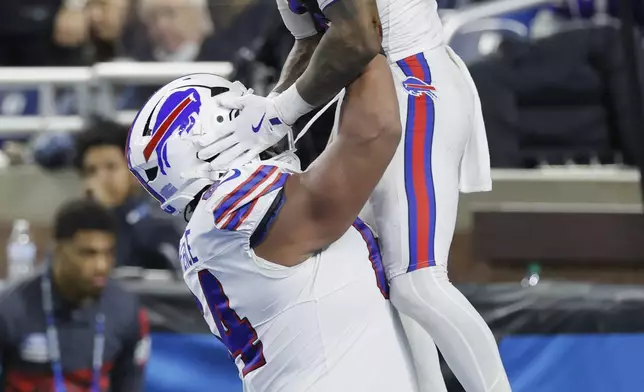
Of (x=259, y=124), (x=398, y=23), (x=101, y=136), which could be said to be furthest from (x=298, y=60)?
(x=101, y=136)

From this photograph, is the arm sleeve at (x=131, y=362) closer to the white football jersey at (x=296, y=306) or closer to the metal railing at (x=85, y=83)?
the metal railing at (x=85, y=83)

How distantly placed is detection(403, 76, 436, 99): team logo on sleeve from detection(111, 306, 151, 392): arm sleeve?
205 centimetres

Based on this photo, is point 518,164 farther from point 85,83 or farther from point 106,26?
point 106,26

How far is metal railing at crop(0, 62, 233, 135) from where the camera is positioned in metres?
5.88

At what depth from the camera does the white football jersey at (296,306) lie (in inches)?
101

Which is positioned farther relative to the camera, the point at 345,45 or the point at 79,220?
the point at 79,220

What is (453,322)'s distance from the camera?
2.67 meters

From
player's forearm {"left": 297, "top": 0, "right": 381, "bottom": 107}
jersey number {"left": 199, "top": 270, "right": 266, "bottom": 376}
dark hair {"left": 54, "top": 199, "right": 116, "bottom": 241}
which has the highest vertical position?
player's forearm {"left": 297, "top": 0, "right": 381, "bottom": 107}

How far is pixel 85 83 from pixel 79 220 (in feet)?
5.55

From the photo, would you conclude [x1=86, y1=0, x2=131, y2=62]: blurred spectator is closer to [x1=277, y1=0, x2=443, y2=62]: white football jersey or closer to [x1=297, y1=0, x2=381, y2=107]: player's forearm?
[x1=277, y1=0, x2=443, y2=62]: white football jersey

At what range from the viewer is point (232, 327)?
2.66 meters

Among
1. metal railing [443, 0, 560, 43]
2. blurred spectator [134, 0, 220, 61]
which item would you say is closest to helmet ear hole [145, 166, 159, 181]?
metal railing [443, 0, 560, 43]

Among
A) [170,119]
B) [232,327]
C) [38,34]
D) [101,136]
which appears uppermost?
[170,119]

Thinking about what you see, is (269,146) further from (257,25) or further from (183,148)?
(257,25)
